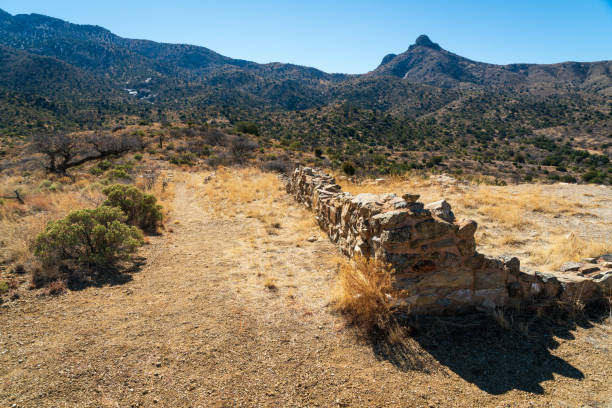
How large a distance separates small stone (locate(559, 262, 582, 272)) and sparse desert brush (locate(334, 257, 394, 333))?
3.47 m

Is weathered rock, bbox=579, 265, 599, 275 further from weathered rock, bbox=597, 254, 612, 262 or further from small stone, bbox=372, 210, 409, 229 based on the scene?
small stone, bbox=372, 210, 409, 229

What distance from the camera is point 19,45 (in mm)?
147125

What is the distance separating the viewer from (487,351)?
3498mm

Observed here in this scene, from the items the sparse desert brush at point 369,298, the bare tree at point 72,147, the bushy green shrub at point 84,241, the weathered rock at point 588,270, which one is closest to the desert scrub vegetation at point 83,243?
the bushy green shrub at point 84,241

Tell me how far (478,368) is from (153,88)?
447 feet

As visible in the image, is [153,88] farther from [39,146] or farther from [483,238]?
[483,238]

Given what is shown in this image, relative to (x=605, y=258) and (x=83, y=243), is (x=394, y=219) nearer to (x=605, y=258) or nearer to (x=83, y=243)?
(x=605, y=258)

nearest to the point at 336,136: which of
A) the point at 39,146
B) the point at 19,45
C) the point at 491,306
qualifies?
the point at 39,146

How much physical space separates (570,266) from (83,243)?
9269mm

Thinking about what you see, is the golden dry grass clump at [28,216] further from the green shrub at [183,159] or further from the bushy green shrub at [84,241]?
the green shrub at [183,159]

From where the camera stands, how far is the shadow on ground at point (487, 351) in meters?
3.12

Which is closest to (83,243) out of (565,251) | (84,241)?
(84,241)

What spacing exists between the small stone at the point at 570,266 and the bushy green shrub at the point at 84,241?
8.31 m

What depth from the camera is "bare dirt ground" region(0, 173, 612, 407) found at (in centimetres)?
286
